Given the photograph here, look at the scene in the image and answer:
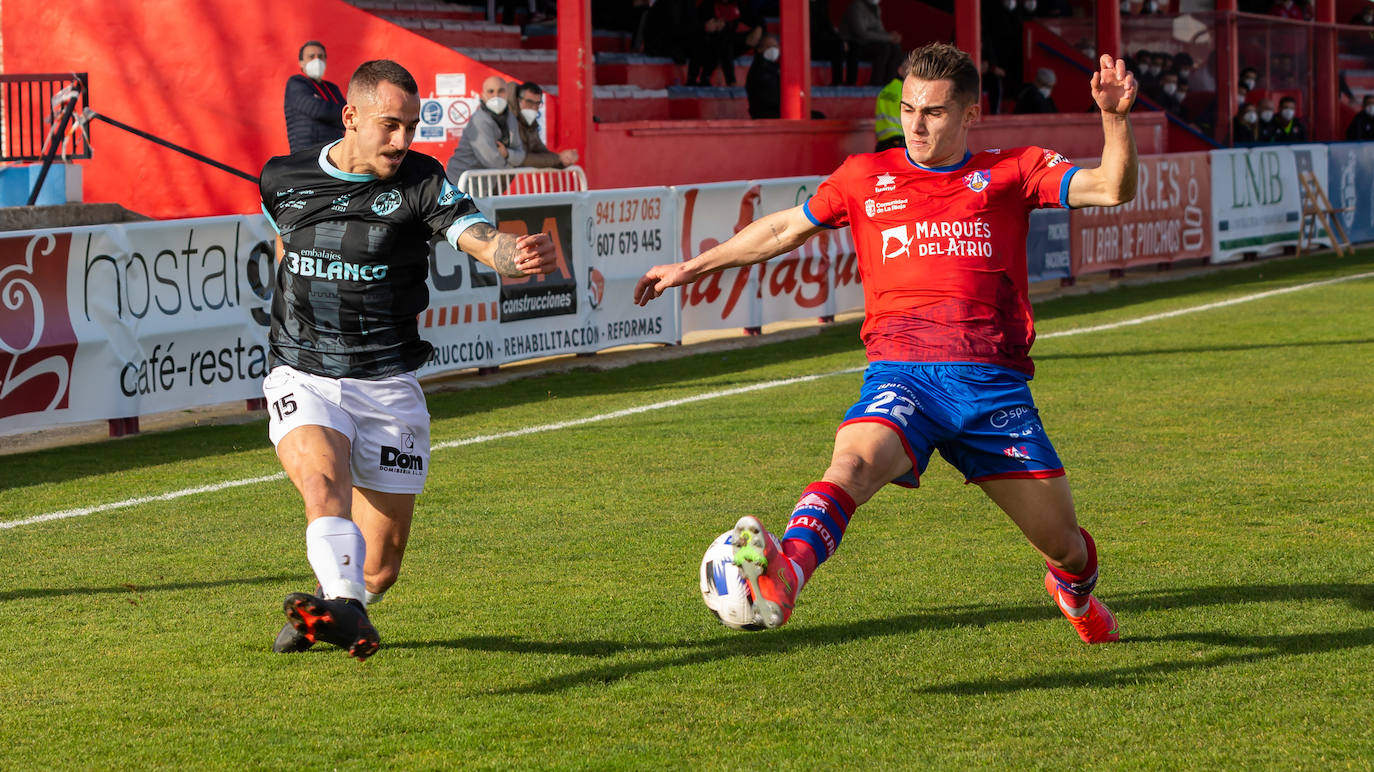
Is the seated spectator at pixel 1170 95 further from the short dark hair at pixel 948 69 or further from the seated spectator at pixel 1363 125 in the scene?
the short dark hair at pixel 948 69

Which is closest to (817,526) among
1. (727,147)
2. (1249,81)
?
(727,147)

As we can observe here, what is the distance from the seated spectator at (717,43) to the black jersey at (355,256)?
19724 millimetres

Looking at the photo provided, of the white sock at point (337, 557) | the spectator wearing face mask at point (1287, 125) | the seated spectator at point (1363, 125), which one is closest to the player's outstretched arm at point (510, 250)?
the white sock at point (337, 557)

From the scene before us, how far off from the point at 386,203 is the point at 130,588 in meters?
2.39

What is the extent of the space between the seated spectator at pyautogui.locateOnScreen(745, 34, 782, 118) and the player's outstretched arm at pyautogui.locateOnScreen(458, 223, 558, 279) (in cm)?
1827

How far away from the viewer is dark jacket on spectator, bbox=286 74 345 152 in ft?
54.4

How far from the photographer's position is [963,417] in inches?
204

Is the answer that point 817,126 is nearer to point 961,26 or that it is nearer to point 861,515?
point 961,26

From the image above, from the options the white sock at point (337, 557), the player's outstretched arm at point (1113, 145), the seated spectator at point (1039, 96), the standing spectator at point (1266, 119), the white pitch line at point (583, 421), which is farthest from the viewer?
the standing spectator at point (1266, 119)

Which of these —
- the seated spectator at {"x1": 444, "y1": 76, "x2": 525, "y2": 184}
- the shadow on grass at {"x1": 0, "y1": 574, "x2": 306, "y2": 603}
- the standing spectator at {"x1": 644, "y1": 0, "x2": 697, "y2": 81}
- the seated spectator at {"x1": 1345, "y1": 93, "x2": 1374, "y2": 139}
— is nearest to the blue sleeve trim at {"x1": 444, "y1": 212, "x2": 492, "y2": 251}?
the shadow on grass at {"x1": 0, "y1": 574, "x2": 306, "y2": 603}

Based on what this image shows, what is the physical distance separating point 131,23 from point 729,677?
1743cm

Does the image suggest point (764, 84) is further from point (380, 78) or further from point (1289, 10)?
point (1289, 10)

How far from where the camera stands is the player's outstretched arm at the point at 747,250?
5.47 m

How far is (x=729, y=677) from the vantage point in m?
5.57
